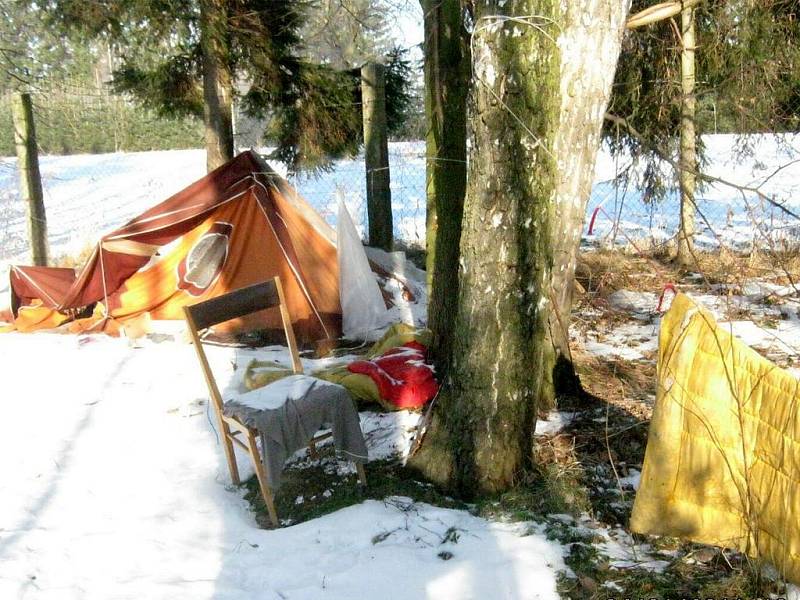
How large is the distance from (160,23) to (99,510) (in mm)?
5548

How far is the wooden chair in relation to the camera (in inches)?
149

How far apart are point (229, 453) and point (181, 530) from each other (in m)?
0.60

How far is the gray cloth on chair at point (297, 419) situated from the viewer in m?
3.72

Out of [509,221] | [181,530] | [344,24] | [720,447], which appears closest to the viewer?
[720,447]

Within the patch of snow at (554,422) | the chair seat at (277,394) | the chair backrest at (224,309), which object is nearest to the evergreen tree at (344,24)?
the chair backrest at (224,309)

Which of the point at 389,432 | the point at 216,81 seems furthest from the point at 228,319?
the point at 216,81

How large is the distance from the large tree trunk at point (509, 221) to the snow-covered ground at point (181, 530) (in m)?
0.41

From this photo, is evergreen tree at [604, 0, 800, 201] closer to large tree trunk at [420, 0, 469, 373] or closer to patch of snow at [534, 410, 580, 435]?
large tree trunk at [420, 0, 469, 373]

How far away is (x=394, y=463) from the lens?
425 centimetres

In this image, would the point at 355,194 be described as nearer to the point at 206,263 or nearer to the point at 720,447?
the point at 206,263

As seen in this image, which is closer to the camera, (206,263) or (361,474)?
(361,474)

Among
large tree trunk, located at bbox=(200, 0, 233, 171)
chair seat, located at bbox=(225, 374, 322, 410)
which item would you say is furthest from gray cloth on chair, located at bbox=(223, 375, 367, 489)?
large tree trunk, located at bbox=(200, 0, 233, 171)

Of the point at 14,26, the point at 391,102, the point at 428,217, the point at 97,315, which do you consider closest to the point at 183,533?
the point at 428,217

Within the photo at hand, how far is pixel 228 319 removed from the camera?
440 cm
